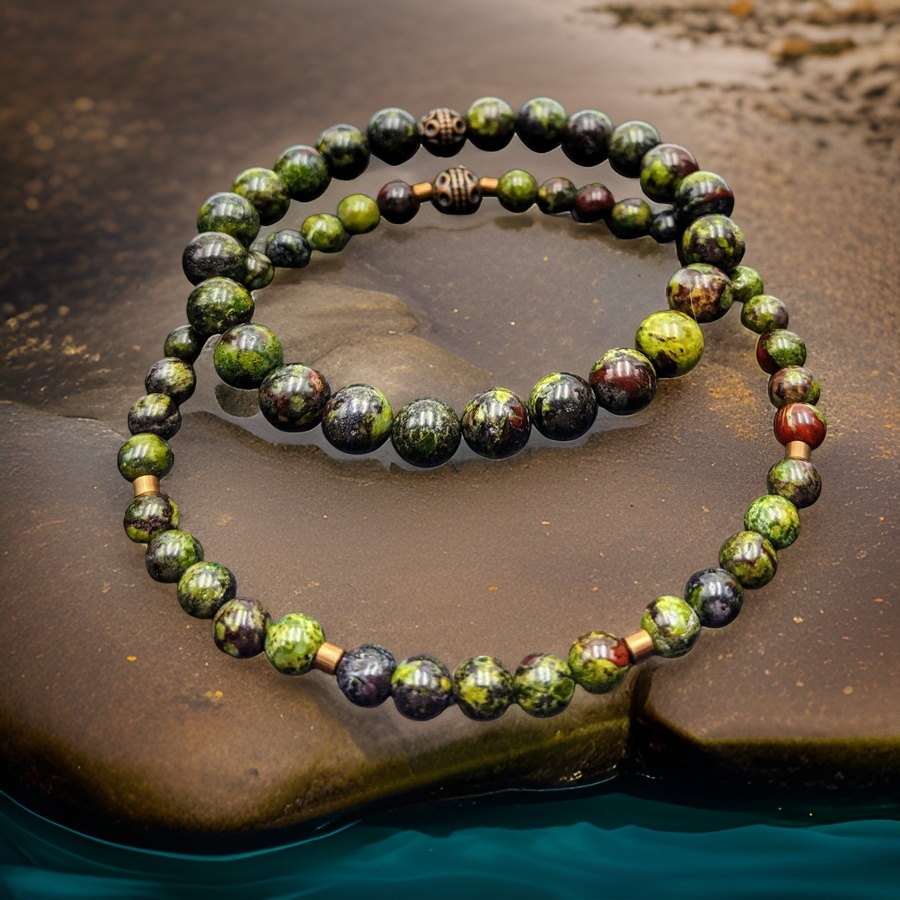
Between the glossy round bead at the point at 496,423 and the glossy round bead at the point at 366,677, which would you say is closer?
the glossy round bead at the point at 366,677

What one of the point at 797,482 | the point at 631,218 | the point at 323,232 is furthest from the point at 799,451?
the point at 323,232

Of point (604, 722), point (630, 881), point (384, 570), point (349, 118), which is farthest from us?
point (349, 118)

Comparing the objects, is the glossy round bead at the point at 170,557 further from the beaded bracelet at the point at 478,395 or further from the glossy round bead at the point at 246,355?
A: the glossy round bead at the point at 246,355

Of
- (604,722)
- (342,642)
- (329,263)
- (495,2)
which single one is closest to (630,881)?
(604,722)

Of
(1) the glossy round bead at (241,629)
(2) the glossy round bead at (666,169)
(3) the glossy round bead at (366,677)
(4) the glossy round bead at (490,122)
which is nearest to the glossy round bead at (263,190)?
(4) the glossy round bead at (490,122)

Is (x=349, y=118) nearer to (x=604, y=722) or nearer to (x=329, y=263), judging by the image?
(x=329, y=263)

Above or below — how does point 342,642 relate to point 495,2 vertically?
below
